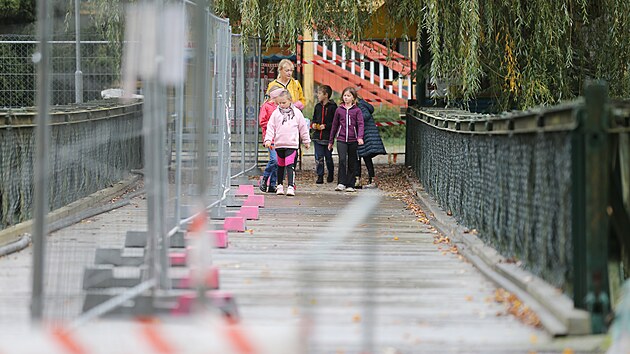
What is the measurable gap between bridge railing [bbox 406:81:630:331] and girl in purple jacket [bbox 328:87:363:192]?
8.67m

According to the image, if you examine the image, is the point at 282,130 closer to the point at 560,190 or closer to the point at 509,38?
the point at 509,38

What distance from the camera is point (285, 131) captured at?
63.8 feet

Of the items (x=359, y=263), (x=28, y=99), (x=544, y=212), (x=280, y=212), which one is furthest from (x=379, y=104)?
(x=544, y=212)

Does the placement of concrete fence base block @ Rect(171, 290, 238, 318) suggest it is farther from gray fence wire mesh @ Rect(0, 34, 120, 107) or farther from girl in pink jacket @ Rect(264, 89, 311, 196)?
girl in pink jacket @ Rect(264, 89, 311, 196)

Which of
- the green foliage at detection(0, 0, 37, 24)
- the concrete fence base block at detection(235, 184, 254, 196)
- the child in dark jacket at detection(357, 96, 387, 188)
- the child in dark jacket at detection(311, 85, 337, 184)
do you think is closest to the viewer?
the concrete fence base block at detection(235, 184, 254, 196)

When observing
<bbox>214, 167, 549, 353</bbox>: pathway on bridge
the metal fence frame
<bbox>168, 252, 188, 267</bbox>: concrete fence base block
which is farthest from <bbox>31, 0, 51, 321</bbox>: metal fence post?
<bbox>168, 252, 188, 267</bbox>: concrete fence base block

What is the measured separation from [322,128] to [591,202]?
50.6 ft

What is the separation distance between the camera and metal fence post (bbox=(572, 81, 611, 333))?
25.1ft

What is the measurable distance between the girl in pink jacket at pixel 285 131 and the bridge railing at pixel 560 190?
7.12m

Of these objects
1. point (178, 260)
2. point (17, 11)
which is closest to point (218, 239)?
point (178, 260)

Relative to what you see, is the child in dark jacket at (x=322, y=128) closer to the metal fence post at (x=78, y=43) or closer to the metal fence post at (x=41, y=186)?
the metal fence post at (x=78, y=43)

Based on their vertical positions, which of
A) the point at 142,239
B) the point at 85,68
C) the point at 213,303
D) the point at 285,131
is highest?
the point at 85,68

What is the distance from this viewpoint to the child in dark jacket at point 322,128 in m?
23.0

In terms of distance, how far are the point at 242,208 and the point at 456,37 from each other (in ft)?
19.5
